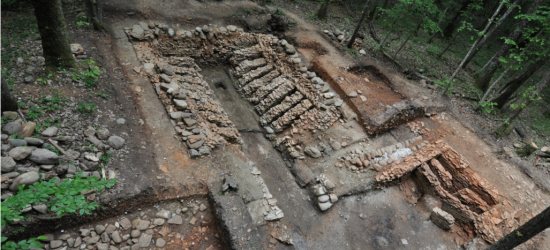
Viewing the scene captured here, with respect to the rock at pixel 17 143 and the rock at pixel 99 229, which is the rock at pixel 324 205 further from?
the rock at pixel 17 143

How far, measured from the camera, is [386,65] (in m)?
12.6

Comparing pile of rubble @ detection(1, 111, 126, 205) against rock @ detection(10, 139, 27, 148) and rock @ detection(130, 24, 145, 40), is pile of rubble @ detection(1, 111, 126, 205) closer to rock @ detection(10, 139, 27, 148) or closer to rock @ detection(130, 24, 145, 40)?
rock @ detection(10, 139, 27, 148)

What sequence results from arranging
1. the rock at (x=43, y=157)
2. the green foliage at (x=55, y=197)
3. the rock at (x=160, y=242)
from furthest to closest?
the rock at (x=160, y=242), the rock at (x=43, y=157), the green foliage at (x=55, y=197)

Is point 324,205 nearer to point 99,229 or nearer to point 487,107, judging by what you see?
point 99,229

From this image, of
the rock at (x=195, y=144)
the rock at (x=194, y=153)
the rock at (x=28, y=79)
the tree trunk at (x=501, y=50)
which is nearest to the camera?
the rock at (x=28, y=79)

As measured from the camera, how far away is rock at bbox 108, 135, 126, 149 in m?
6.24

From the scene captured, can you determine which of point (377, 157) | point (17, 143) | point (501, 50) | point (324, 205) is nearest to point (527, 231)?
point (377, 157)

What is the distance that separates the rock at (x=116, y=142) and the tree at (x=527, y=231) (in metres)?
8.95

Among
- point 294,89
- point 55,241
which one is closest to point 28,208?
point 55,241

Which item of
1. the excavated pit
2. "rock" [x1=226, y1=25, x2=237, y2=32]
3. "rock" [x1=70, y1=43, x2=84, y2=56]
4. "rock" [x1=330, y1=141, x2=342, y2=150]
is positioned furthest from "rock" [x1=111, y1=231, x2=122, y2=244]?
"rock" [x1=226, y1=25, x2=237, y2=32]

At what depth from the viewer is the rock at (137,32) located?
995cm

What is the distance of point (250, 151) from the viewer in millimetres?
9484

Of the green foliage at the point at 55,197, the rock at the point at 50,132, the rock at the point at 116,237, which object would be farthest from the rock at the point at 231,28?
the rock at the point at 116,237

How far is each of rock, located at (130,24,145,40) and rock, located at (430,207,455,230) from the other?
1205 cm
